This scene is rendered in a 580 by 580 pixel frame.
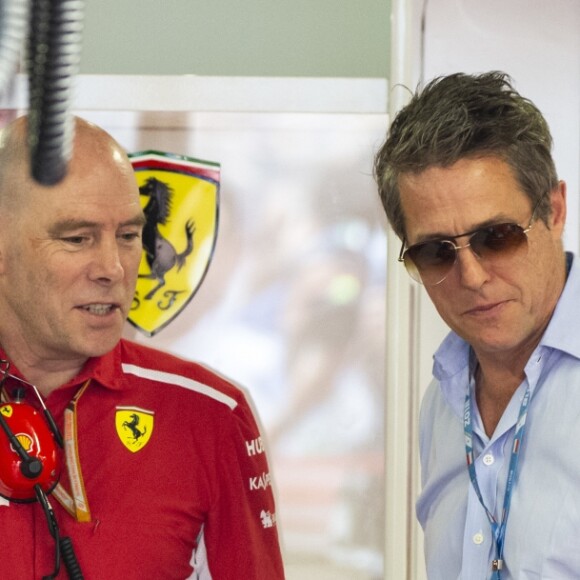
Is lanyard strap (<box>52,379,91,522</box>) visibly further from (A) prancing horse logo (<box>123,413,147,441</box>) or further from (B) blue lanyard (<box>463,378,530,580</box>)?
(B) blue lanyard (<box>463,378,530,580</box>)

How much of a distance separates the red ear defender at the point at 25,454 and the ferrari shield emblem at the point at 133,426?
0.14 metres

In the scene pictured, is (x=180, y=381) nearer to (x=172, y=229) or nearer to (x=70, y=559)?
(x=70, y=559)

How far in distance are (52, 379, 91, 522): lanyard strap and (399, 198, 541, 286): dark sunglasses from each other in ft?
2.16

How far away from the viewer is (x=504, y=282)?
1.32 metres

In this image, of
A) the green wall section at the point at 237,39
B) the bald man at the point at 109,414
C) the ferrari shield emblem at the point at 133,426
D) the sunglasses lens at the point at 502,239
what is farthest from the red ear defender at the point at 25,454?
the green wall section at the point at 237,39

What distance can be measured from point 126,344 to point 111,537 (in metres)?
0.40

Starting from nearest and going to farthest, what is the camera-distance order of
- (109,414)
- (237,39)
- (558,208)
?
(558,208), (109,414), (237,39)

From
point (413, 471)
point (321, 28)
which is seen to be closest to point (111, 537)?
point (413, 471)

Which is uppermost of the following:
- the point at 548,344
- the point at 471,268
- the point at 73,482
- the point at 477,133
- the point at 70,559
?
the point at 477,133

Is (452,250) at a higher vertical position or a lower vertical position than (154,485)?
higher

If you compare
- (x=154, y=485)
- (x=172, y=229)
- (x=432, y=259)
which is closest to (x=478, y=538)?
(x=432, y=259)

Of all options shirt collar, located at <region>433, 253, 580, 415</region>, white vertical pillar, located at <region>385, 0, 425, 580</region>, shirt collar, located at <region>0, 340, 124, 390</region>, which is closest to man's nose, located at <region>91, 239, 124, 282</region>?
shirt collar, located at <region>0, 340, 124, 390</region>

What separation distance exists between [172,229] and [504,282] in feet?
3.57

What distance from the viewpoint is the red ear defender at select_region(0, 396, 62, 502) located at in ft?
4.74
